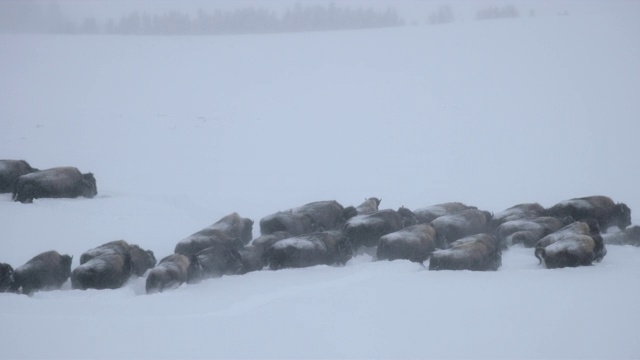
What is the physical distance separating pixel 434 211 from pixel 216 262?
4.39 m

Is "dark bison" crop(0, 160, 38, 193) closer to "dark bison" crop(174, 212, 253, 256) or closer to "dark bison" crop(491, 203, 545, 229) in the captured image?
"dark bison" crop(174, 212, 253, 256)

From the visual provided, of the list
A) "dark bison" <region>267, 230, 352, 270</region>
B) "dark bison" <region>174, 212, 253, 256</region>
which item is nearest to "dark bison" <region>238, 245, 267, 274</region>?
"dark bison" <region>267, 230, 352, 270</region>

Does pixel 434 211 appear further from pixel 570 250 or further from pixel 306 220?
pixel 570 250

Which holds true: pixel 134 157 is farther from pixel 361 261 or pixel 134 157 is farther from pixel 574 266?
pixel 574 266

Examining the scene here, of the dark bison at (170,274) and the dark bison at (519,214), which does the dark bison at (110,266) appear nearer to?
the dark bison at (170,274)

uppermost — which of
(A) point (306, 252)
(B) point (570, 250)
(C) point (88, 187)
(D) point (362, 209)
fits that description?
(B) point (570, 250)

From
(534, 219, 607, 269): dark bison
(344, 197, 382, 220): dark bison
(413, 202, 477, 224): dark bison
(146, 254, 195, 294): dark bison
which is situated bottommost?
(344, 197, 382, 220): dark bison

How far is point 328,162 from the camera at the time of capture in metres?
18.5

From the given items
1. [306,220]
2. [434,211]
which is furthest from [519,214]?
[306,220]

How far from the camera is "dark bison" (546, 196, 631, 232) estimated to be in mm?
11547

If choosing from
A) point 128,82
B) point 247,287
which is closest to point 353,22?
point 128,82

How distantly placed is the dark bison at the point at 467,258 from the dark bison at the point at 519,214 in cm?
229

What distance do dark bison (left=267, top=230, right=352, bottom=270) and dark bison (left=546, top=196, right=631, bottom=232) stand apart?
4069 mm

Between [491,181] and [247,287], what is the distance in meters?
9.18
